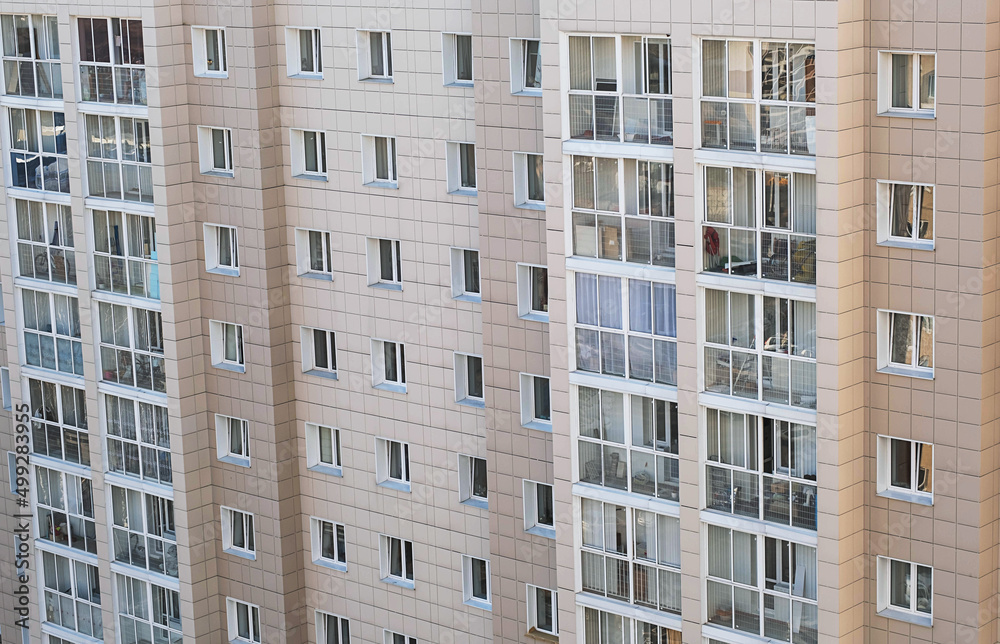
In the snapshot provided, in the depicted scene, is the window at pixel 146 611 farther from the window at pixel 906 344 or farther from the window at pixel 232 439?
the window at pixel 906 344

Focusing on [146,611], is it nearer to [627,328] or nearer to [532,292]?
[532,292]

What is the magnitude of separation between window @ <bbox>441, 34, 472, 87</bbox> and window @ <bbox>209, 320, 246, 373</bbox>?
28.0ft

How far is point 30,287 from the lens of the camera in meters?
39.9

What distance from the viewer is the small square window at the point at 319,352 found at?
1394 inches

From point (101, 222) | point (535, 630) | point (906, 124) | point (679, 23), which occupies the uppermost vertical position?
point (679, 23)

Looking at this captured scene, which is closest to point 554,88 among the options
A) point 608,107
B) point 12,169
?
point 608,107

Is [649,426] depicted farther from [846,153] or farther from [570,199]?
[846,153]

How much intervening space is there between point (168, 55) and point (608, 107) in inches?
482

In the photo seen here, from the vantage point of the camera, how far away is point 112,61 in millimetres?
36750

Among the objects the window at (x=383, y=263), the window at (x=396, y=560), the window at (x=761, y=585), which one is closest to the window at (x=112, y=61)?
the window at (x=383, y=263)

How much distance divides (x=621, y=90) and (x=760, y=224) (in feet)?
11.7

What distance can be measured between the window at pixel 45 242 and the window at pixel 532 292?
1329 centimetres

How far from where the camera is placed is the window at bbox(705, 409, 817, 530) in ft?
87.1

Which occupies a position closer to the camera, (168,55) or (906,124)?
(906,124)
